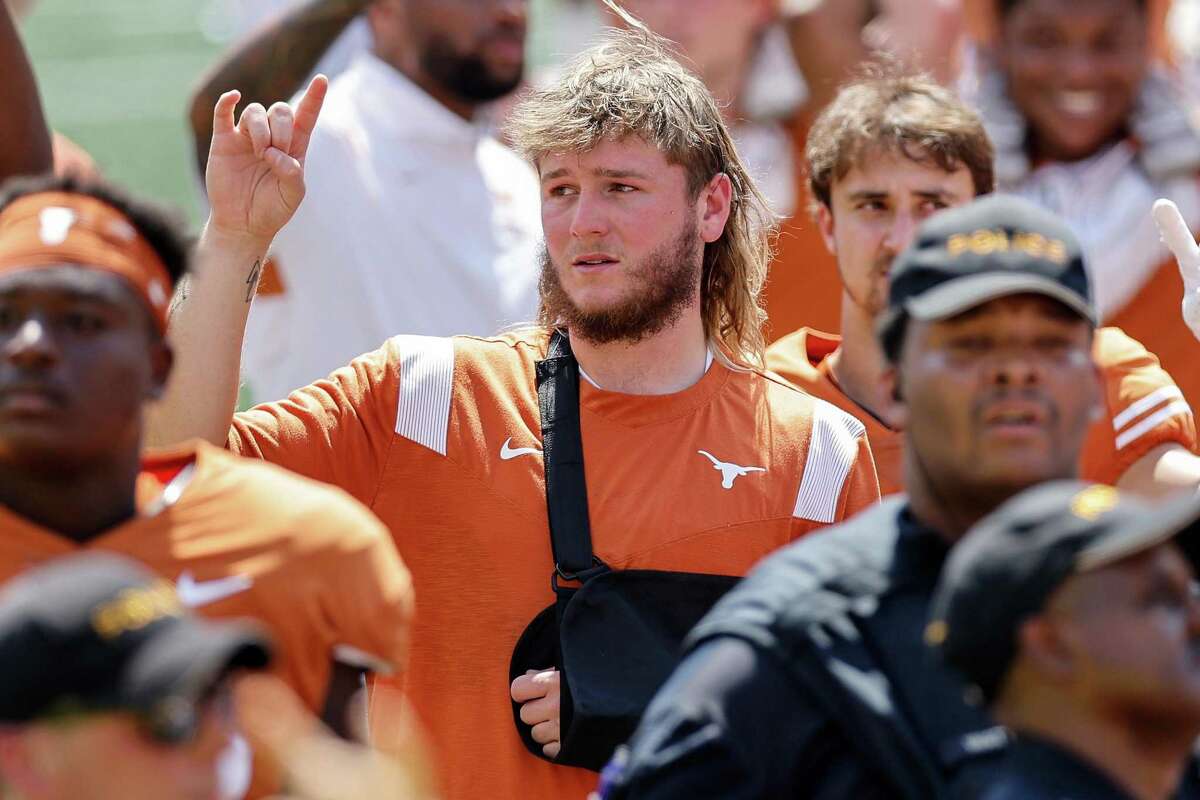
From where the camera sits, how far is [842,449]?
399 cm

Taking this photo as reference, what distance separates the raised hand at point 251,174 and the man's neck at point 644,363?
63cm

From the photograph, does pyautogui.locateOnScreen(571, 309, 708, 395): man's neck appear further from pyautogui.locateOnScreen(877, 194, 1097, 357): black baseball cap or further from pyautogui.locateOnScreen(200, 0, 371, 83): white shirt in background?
pyautogui.locateOnScreen(200, 0, 371, 83): white shirt in background

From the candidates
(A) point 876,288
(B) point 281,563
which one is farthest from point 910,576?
(A) point 876,288

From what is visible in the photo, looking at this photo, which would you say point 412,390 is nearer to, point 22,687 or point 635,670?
point 635,670

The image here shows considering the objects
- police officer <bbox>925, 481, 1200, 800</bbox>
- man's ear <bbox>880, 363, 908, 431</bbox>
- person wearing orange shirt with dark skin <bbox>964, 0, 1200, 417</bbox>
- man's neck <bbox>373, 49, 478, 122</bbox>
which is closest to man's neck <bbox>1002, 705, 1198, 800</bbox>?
police officer <bbox>925, 481, 1200, 800</bbox>

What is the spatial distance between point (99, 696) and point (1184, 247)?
2.41 m

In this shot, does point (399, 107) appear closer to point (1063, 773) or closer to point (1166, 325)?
point (1166, 325)

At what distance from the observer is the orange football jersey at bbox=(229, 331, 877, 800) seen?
3.76m

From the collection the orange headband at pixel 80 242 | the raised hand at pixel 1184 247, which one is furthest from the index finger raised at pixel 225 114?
the raised hand at pixel 1184 247

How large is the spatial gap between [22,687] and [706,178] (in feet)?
7.93

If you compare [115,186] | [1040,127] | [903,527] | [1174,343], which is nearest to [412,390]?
[115,186]

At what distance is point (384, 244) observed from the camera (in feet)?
Answer: 18.9

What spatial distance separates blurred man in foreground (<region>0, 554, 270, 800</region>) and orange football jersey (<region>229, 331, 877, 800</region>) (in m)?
1.48

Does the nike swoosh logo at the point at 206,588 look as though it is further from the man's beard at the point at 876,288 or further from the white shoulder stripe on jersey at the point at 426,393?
the man's beard at the point at 876,288
